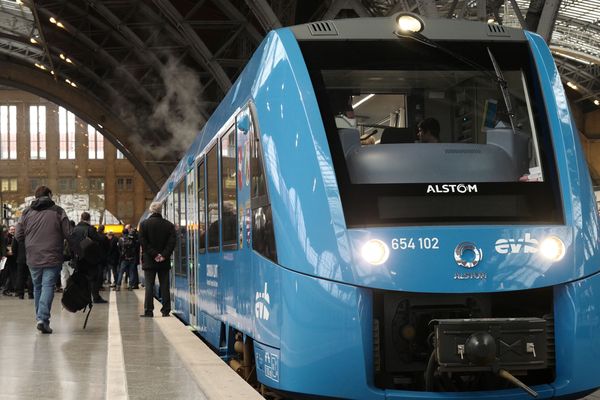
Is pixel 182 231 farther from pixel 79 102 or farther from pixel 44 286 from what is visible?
pixel 79 102

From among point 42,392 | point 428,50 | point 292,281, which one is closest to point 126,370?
point 42,392

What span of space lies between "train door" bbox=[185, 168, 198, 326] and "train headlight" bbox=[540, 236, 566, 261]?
17.3ft

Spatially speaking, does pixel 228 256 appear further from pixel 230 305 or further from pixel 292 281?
pixel 292 281

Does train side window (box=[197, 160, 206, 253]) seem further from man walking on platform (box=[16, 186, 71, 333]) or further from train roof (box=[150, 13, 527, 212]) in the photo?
train roof (box=[150, 13, 527, 212])

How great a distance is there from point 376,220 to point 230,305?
223cm

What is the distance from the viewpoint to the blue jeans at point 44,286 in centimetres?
952

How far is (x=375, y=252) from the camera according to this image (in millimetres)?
4852

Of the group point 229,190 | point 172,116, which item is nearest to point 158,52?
point 172,116

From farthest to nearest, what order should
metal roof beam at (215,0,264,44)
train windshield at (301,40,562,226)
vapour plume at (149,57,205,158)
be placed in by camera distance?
vapour plume at (149,57,205,158)
metal roof beam at (215,0,264,44)
train windshield at (301,40,562,226)

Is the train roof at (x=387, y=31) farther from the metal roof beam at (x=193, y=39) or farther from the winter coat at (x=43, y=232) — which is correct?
the metal roof beam at (x=193, y=39)

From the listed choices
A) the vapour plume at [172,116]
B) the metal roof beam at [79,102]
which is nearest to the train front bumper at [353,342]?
the vapour plume at [172,116]

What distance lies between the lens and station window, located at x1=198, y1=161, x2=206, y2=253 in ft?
29.4

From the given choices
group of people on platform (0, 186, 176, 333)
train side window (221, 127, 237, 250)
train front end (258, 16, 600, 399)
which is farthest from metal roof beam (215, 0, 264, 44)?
train front end (258, 16, 600, 399)

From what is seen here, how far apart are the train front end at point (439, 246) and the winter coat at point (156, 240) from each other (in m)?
6.60
